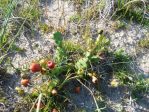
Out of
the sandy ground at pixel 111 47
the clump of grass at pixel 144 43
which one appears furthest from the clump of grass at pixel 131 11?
the clump of grass at pixel 144 43

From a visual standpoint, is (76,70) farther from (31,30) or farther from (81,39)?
(31,30)

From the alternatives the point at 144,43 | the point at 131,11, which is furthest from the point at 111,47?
the point at 131,11

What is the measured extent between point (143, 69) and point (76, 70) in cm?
67

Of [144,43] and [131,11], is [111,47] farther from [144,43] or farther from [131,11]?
[131,11]

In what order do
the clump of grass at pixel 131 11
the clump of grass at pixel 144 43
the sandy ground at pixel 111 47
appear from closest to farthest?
1. the sandy ground at pixel 111 47
2. the clump of grass at pixel 144 43
3. the clump of grass at pixel 131 11

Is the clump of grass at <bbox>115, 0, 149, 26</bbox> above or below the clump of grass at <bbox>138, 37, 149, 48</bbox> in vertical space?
above

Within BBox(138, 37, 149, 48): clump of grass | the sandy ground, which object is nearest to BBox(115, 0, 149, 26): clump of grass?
the sandy ground

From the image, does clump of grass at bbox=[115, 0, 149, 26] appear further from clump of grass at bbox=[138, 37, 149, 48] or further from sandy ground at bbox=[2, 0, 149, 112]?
clump of grass at bbox=[138, 37, 149, 48]

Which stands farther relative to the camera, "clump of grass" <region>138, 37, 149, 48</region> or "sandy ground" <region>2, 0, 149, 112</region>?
"clump of grass" <region>138, 37, 149, 48</region>

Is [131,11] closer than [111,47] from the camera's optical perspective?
No

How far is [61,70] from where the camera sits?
3105 millimetres

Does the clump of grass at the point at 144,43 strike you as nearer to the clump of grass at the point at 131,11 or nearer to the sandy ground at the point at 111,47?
the sandy ground at the point at 111,47

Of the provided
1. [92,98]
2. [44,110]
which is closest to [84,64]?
[92,98]

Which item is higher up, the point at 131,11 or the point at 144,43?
the point at 131,11
